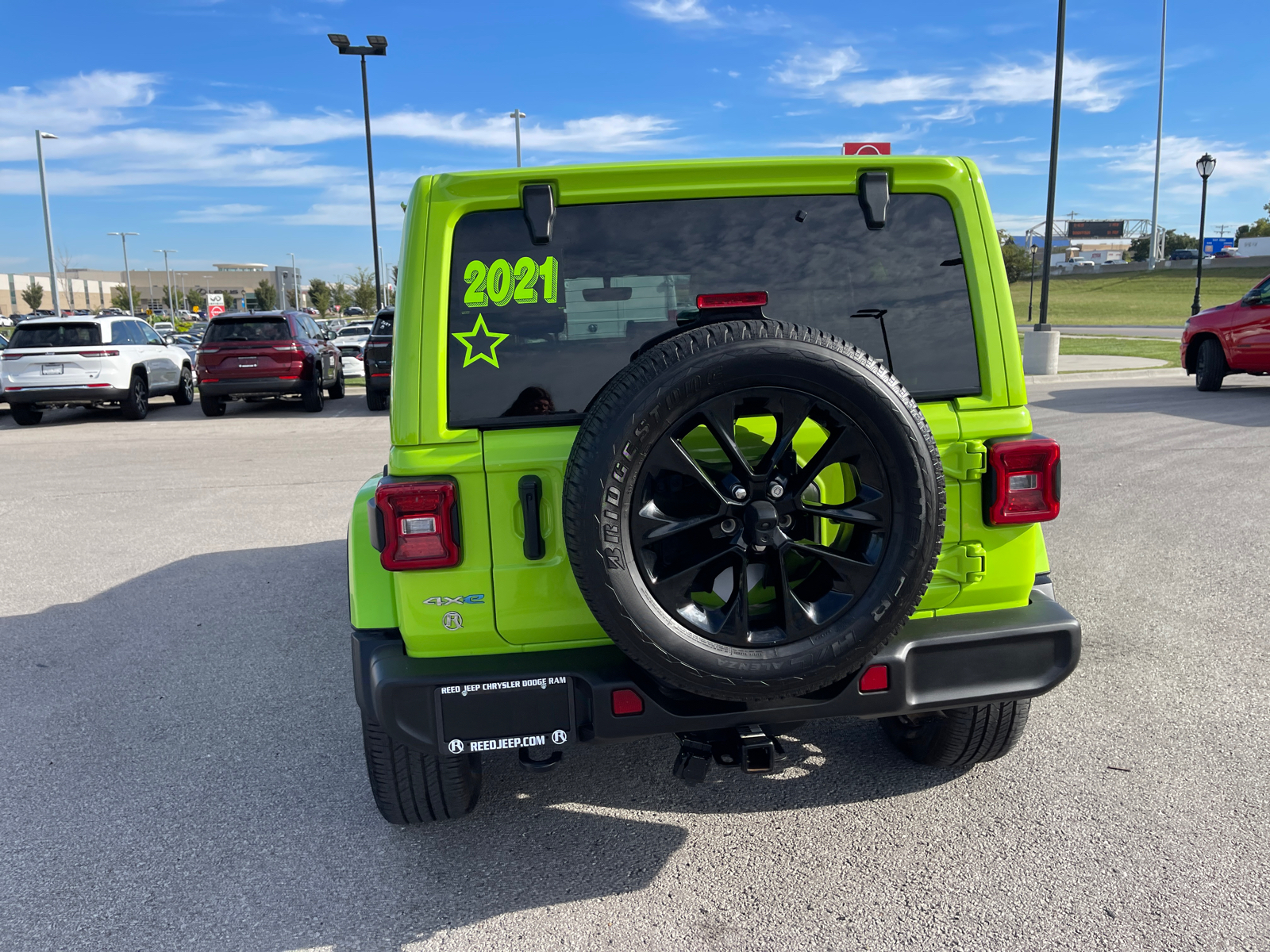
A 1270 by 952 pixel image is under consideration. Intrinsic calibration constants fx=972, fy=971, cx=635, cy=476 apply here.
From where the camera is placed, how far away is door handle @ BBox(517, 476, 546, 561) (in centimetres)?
262

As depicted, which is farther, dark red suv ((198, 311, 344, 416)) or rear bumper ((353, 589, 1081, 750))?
Result: dark red suv ((198, 311, 344, 416))

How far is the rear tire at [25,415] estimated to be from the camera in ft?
51.0

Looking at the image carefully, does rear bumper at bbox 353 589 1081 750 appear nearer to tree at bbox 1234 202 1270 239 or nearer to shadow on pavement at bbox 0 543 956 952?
shadow on pavement at bbox 0 543 956 952

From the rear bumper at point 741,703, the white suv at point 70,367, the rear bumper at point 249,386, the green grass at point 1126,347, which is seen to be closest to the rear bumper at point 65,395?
the white suv at point 70,367

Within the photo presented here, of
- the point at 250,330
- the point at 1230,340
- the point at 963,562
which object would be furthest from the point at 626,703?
the point at 250,330

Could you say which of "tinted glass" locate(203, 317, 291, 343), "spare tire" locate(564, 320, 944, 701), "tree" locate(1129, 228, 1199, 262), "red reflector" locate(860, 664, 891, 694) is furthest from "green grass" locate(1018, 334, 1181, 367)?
"tree" locate(1129, 228, 1199, 262)

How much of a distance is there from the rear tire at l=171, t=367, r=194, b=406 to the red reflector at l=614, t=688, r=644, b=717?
17758mm

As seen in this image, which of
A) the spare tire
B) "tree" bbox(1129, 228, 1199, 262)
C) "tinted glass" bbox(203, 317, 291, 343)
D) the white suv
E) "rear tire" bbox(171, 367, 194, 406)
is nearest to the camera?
the spare tire

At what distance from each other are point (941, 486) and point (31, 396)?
16.1 metres

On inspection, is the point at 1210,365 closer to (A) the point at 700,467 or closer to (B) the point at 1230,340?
(B) the point at 1230,340

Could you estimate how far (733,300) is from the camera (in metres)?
2.70

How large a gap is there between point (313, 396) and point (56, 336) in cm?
395

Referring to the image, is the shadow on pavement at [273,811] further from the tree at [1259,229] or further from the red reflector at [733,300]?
the tree at [1259,229]

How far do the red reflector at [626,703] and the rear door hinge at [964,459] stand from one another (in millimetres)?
1090
